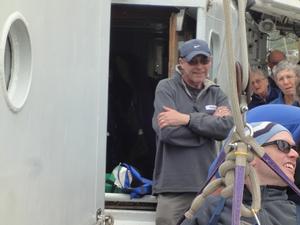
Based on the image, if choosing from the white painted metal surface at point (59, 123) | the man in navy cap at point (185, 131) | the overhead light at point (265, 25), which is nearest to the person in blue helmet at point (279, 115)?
the white painted metal surface at point (59, 123)

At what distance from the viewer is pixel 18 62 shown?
242 cm

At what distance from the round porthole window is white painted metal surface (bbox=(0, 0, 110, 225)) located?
39 mm

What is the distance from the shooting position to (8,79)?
7.79 feet

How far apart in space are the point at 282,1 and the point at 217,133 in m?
2.78

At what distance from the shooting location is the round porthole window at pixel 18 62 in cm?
234

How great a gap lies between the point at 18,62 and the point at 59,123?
17.9 inches

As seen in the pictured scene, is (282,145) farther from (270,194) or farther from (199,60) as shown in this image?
(199,60)

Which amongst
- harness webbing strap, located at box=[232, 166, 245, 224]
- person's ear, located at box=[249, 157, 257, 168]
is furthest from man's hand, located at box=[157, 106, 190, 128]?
harness webbing strap, located at box=[232, 166, 245, 224]

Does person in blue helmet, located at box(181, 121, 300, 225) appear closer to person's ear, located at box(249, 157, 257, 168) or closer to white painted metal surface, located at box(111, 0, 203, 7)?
person's ear, located at box(249, 157, 257, 168)

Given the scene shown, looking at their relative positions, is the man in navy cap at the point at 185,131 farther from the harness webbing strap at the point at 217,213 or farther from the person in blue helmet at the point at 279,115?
the harness webbing strap at the point at 217,213

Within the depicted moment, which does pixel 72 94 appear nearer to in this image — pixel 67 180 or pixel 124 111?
pixel 67 180

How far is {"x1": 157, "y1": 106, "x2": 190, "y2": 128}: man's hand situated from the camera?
385 centimetres

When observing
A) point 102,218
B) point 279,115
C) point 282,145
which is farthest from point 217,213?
point 102,218

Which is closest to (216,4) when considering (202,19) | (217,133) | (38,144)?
(202,19)
